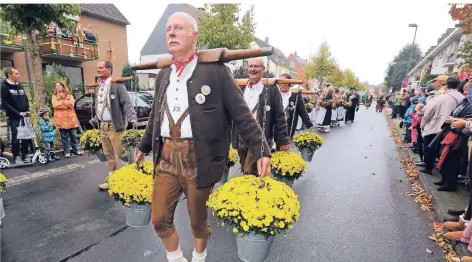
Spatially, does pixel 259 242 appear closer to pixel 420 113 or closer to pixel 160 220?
pixel 160 220

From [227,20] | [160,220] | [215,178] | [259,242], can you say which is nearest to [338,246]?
[259,242]

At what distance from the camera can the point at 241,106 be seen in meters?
2.19

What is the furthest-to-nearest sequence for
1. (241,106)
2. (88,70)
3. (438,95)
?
(88,70) → (438,95) → (241,106)

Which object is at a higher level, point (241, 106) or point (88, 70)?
point (88, 70)

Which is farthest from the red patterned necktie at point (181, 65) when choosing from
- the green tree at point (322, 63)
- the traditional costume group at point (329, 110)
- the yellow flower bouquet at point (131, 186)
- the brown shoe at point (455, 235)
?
the green tree at point (322, 63)

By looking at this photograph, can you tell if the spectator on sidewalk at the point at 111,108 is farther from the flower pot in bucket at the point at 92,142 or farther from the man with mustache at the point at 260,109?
the man with mustache at the point at 260,109

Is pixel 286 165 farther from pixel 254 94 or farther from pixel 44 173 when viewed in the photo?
pixel 44 173

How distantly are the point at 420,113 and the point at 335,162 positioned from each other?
2.24 metres

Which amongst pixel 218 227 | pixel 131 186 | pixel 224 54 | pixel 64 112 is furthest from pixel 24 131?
pixel 224 54

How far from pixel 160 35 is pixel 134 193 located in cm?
3571

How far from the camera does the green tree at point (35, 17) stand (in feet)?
22.4

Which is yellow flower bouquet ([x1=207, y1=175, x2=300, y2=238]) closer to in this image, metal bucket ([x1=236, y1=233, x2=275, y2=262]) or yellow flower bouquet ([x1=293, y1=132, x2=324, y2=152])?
metal bucket ([x1=236, y1=233, x2=275, y2=262])

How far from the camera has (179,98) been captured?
7.06 feet

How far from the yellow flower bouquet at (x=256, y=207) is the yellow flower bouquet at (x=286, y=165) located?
6.44ft
